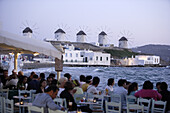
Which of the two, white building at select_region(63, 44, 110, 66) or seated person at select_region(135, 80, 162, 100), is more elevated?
white building at select_region(63, 44, 110, 66)

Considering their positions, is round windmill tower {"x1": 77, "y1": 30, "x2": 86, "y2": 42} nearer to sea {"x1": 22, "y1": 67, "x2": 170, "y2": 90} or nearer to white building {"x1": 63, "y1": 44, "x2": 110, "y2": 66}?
white building {"x1": 63, "y1": 44, "x2": 110, "y2": 66}

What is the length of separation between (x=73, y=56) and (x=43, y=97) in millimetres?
77982

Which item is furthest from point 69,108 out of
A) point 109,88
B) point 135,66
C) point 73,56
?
point 135,66

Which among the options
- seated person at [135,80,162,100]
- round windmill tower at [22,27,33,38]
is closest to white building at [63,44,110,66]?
round windmill tower at [22,27,33,38]

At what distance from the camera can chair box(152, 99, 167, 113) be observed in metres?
5.08

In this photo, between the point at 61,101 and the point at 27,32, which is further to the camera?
the point at 27,32

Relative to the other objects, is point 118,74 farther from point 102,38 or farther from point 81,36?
point 102,38

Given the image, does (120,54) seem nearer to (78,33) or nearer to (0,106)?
(78,33)

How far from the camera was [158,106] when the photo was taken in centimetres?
550

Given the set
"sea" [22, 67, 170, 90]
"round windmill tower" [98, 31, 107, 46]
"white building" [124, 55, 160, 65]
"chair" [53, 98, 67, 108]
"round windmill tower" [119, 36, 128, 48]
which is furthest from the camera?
"round windmill tower" [119, 36, 128, 48]

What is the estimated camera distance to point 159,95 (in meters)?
5.59

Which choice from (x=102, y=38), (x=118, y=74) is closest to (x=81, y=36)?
(x=102, y=38)

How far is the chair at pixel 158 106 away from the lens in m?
5.08

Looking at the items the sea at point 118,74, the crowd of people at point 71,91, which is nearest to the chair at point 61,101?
the crowd of people at point 71,91
